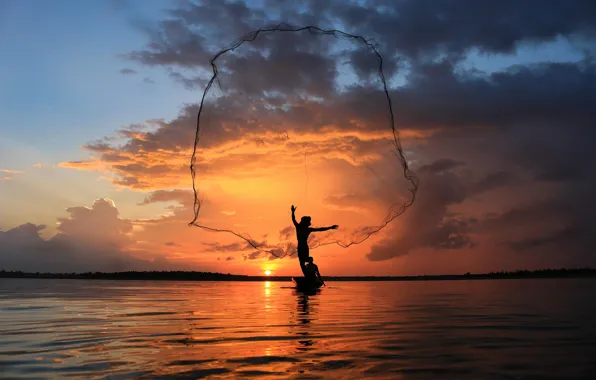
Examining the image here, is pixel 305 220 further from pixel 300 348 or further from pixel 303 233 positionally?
pixel 300 348

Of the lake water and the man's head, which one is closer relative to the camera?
the lake water

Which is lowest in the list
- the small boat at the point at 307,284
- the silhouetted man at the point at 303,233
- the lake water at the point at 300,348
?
the lake water at the point at 300,348

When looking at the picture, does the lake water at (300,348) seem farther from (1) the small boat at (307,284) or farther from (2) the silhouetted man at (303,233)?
(1) the small boat at (307,284)

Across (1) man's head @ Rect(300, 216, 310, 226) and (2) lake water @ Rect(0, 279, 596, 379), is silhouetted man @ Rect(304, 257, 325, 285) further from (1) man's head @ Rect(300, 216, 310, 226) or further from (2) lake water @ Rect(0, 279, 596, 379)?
(2) lake water @ Rect(0, 279, 596, 379)

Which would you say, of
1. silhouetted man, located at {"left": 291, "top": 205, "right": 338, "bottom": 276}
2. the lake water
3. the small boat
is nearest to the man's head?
silhouetted man, located at {"left": 291, "top": 205, "right": 338, "bottom": 276}

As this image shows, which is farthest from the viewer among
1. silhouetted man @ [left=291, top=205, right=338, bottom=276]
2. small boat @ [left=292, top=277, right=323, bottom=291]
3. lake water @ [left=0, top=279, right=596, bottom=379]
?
small boat @ [left=292, top=277, right=323, bottom=291]

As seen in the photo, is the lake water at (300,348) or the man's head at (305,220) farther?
the man's head at (305,220)

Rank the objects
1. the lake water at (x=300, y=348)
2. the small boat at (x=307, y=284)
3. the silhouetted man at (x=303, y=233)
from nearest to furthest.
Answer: the lake water at (x=300, y=348)
the silhouetted man at (x=303, y=233)
the small boat at (x=307, y=284)

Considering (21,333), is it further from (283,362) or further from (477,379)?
(477,379)

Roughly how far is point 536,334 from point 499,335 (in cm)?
96

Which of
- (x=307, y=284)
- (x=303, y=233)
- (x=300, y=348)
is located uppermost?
(x=303, y=233)

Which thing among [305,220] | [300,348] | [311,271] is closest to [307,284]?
[311,271]

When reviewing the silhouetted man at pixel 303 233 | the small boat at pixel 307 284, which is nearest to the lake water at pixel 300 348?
the silhouetted man at pixel 303 233

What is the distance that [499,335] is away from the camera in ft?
40.9
